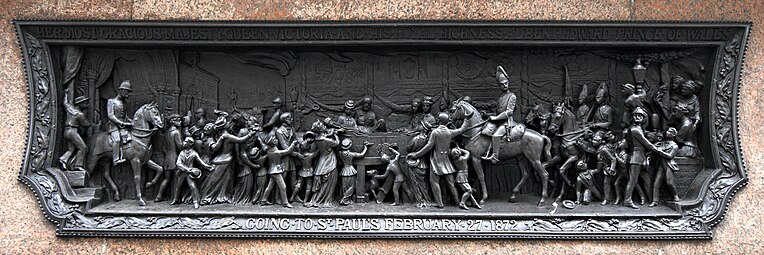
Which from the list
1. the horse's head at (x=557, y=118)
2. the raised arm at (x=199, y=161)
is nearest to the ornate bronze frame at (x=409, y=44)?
the raised arm at (x=199, y=161)

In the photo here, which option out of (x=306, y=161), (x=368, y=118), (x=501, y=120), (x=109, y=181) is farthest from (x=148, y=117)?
(x=501, y=120)

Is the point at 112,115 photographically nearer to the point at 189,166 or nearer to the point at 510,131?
the point at 189,166

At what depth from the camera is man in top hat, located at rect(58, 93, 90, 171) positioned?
193 inches

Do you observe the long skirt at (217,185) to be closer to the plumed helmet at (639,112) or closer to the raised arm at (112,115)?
the raised arm at (112,115)

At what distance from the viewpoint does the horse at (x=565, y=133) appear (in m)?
4.89

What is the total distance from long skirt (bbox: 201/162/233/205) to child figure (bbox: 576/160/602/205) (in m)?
2.74

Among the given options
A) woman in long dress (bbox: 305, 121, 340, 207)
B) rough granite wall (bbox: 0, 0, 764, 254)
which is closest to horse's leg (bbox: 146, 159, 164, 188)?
rough granite wall (bbox: 0, 0, 764, 254)

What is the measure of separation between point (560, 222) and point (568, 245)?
0.18 meters

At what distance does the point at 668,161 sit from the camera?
189 inches

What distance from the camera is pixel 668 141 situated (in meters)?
4.85

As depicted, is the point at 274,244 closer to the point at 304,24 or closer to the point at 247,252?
the point at 247,252

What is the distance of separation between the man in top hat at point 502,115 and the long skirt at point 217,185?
2039mm

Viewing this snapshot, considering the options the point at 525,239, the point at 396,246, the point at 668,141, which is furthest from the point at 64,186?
the point at 668,141

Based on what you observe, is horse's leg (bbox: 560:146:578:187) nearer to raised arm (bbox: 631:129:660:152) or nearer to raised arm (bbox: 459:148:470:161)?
raised arm (bbox: 631:129:660:152)
